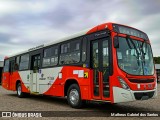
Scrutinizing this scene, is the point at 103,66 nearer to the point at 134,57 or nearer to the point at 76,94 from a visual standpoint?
the point at 134,57

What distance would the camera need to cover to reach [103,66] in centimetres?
876

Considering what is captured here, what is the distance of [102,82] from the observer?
8.67 m

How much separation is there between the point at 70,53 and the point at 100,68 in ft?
7.48

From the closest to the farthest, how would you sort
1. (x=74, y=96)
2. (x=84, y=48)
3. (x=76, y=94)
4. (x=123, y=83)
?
1. (x=123, y=83)
2. (x=84, y=48)
3. (x=76, y=94)
4. (x=74, y=96)

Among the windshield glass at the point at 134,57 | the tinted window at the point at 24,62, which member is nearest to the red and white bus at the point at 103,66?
the windshield glass at the point at 134,57

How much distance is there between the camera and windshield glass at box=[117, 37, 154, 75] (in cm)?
837

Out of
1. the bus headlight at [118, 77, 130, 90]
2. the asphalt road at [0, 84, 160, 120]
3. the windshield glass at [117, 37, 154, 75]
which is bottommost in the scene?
the asphalt road at [0, 84, 160, 120]

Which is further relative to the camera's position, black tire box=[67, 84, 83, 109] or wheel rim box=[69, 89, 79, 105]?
wheel rim box=[69, 89, 79, 105]

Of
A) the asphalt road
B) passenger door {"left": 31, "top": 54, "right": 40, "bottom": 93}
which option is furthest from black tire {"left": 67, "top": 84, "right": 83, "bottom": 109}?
passenger door {"left": 31, "top": 54, "right": 40, "bottom": 93}

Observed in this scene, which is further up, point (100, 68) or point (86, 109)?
point (100, 68)

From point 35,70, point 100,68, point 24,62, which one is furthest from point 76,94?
point 24,62

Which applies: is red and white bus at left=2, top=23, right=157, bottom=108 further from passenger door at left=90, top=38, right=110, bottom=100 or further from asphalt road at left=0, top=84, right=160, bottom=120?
asphalt road at left=0, top=84, right=160, bottom=120

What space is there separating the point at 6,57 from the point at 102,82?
12.8 metres

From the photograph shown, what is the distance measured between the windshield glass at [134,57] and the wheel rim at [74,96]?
8.93 feet
